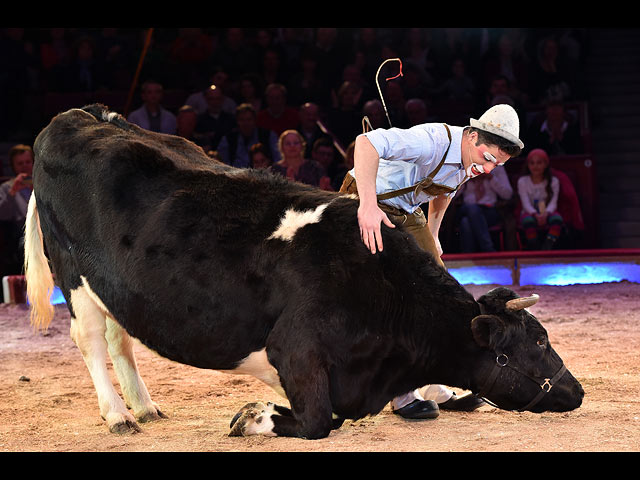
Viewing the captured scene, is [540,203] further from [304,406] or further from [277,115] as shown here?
[304,406]

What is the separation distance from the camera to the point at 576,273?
9422mm

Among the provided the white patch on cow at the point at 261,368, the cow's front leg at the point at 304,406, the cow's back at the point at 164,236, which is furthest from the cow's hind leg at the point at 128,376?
the cow's front leg at the point at 304,406

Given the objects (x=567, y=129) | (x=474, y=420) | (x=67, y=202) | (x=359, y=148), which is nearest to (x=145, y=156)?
(x=67, y=202)

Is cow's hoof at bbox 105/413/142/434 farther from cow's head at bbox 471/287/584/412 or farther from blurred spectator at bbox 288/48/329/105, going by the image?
blurred spectator at bbox 288/48/329/105

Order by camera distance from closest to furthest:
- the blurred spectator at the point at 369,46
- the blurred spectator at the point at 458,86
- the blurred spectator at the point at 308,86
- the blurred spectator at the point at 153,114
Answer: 1. the blurred spectator at the point at 153,114
2. the blurred spectator at the point at 308,86
3. the blurred spectator at the point at 458,86
4. the blurred spectator at the point at 369,46

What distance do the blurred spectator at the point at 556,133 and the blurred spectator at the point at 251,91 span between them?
3.77 m

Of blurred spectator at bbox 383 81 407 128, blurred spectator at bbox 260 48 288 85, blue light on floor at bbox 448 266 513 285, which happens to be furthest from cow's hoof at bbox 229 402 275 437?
blurred spectator at bbox 260 48 288 85

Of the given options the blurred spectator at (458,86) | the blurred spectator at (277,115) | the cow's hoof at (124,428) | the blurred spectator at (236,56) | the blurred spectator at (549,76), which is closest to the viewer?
the cow's hoof at (124,428)

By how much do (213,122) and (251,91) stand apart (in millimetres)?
1231

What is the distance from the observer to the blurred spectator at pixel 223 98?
11.9 m

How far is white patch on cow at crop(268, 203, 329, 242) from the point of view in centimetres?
420

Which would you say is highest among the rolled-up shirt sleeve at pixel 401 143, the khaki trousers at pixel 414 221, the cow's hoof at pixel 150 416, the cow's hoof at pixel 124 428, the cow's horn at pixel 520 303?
the rolled-up shirt sleeve at pixel 401 143

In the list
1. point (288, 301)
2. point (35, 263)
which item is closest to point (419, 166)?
point (288, 301)

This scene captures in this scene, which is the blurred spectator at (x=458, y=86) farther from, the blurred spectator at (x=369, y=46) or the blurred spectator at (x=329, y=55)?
the blurred spectator at (x=329, y=55)
